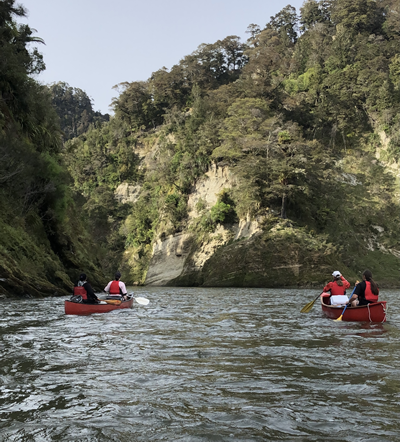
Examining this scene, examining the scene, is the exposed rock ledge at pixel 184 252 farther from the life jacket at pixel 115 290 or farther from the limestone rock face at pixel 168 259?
the life jacket at pixel 115 290

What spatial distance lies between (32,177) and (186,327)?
20111 mm

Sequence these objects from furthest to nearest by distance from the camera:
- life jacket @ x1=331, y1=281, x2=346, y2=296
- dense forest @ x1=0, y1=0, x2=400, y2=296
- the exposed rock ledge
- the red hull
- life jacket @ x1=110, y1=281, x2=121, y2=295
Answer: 1. the exposed rock ledge
2. dense forest @ x1=0, y1=0, x2=400, y2=296
3. life jacket @ x1=110, y1=281, x2=121, y2=295
4. life jacket @ x1=331, y1=281, x2=346, y2=296
5. the red hull

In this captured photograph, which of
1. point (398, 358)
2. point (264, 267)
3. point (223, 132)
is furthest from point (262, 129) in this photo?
point (398, 358)

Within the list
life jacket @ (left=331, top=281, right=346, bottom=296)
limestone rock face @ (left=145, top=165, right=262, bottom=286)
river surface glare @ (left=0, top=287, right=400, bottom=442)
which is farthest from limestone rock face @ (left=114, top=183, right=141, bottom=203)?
river surface glare @ (left=0, top=287, right=400, bottom=442)

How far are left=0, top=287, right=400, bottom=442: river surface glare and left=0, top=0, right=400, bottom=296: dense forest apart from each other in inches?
572

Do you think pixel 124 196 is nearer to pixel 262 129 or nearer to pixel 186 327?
pixel 262 129

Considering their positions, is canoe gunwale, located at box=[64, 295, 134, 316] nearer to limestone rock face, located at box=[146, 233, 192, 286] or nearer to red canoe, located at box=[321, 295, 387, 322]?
red canoe, located at box=[321, 295, 387, 322]

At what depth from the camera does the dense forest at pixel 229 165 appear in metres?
32.6

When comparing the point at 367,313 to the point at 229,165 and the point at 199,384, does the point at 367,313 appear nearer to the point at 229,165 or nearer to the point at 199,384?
the point at 199,384

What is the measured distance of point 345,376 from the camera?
6.95m

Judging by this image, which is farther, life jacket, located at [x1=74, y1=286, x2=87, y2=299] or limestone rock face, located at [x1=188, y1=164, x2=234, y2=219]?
limestone rock face, located at [x1=188, y1=164, x2=234, y2=219]

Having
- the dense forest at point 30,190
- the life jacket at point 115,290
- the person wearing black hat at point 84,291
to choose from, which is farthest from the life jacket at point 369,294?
the dense forest at point 30,190

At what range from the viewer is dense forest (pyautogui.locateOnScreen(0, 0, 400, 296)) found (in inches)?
1283

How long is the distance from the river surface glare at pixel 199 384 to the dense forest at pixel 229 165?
14.5 m
